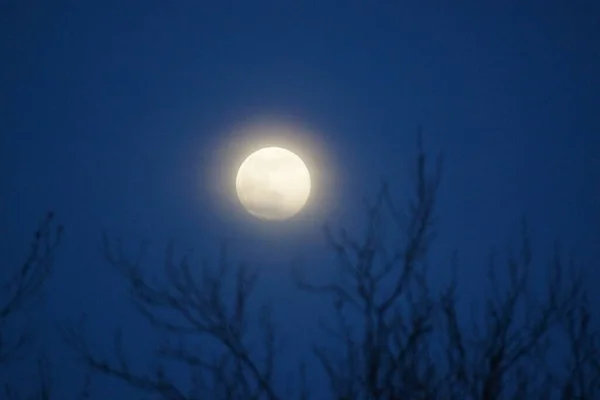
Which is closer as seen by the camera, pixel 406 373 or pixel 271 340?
pixel 406 373

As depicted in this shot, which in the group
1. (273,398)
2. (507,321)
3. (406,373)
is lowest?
(273,398)

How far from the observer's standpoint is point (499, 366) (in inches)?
233

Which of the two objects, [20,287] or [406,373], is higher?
[20,287]

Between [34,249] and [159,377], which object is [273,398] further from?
[34,249]

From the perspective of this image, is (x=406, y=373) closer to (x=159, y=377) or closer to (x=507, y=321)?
(x=507, y=321)

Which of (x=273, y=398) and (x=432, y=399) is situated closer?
(x=432, y=399)

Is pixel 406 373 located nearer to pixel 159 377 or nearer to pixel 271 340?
pixel 271 340

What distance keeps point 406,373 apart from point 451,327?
21.0 inches

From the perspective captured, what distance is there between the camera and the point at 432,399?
18.8 feet

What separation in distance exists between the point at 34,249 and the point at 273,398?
2300 mm

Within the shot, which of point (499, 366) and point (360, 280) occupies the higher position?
point (360, 280)

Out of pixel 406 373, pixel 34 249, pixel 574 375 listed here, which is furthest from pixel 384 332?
pixel 34 249

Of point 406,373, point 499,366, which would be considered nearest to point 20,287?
point 406,373

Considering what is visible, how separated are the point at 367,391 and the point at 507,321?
130cm
